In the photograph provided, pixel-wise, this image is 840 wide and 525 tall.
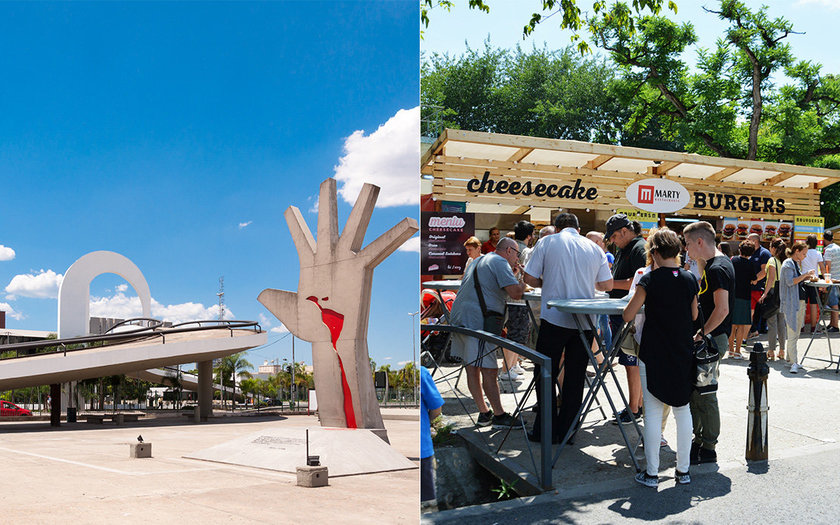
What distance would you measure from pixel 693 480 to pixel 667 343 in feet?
2.62

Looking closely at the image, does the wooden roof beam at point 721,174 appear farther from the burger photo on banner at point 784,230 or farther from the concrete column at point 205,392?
the concrete column at point 205,392

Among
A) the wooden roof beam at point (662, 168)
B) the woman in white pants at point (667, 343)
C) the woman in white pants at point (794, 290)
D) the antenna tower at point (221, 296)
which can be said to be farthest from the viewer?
the wooden roof beam at point (662, 168)

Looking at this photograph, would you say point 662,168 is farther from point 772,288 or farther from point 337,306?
point 337,306

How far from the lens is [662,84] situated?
21438 millimetres

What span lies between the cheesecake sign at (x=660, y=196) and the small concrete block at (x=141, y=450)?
9.76m

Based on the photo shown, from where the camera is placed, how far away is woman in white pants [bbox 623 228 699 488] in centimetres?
334

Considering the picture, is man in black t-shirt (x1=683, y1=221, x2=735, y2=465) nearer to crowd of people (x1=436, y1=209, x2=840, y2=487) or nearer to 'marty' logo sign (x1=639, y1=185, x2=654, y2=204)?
crowd of people (x1=436, y1=209, x2=840, y2=487)

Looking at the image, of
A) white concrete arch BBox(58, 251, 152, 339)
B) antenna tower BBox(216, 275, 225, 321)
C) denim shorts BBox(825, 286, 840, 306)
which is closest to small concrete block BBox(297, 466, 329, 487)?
antenna tower BBox(216, 275, 225, 321)

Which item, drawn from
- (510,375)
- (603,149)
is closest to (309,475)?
(510,375)

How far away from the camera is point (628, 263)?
4.44m

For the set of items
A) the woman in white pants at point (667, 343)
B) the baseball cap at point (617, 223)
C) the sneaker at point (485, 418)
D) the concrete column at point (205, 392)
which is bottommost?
the concrete column at point (205, 392)

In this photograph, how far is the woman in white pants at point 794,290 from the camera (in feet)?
21.6

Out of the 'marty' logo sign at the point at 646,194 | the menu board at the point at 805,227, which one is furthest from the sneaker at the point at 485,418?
the menu board at the point at 805,227

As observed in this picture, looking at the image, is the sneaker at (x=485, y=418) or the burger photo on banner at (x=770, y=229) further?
the burger photo on banner at (x=770, y=229)
